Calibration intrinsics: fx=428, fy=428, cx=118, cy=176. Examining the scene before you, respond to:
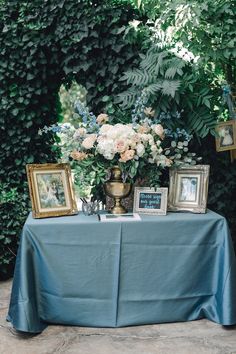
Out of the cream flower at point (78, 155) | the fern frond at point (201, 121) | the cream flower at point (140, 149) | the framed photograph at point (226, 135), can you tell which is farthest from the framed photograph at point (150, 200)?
the framed photograph at point (226, 135)

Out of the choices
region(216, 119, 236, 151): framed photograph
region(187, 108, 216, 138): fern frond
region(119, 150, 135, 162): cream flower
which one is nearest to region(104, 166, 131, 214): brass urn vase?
region(119, 150, 135, 162): cream flower

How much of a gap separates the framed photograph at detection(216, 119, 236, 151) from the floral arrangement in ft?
1.08

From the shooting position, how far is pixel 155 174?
281 cm

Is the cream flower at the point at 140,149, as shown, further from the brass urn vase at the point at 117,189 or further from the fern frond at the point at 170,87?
the fern frond at the point at 170,87

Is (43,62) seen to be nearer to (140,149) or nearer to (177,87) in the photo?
(177,87)

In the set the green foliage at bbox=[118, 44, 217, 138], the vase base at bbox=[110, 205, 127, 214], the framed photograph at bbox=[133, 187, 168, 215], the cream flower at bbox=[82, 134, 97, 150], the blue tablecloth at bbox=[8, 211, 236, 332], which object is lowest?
the blue tablecloth at bbox=[8, 211, 236, 332]

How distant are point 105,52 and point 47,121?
0.87 metres

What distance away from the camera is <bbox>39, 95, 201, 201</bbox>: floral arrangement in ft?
8.72

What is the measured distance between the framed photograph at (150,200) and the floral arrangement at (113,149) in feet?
0.22

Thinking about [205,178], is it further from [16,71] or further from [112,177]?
[16,71]

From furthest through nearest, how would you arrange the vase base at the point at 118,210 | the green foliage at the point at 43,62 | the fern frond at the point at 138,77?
the green foliage at the point at 43,62, the fern frond at the point at 138,77, the vase base at the point at 118,210

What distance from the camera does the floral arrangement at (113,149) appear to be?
266 cm

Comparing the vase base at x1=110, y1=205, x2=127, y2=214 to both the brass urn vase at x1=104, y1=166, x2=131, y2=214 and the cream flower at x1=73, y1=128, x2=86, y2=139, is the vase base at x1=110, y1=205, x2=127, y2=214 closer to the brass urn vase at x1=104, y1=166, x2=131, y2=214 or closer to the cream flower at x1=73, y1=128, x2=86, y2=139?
the brass urn vase at x1=104, y1=166, x2=131, y2=214

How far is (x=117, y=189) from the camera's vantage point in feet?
9.26
